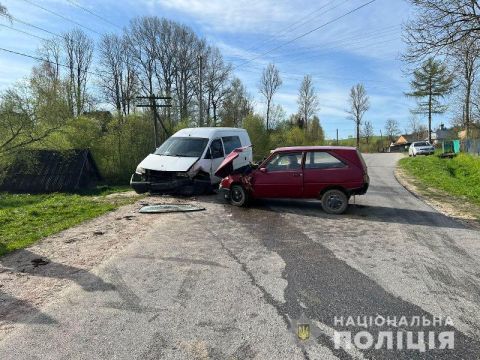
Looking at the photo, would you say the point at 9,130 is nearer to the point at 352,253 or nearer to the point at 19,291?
the point at 19,291

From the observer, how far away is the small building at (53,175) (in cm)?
1986

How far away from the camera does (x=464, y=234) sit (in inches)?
305

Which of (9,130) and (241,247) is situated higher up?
(9,130)

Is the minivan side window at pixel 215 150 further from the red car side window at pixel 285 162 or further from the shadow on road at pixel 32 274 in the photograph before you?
the shadow on road at pixel 32 274

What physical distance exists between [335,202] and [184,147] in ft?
20.5

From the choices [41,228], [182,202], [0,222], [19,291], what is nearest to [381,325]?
[19,291]

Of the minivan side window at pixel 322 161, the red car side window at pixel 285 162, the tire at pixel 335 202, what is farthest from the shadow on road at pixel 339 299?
the red car side window at pixel 285 162

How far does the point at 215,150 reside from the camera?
14148mm

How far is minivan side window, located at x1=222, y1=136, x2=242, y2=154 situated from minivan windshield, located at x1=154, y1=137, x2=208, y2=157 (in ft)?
3.47

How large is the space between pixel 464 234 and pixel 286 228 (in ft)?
11.2

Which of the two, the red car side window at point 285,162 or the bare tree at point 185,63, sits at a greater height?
the bare tree at point 185,63

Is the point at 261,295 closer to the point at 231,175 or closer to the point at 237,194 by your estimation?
the point at 237,194

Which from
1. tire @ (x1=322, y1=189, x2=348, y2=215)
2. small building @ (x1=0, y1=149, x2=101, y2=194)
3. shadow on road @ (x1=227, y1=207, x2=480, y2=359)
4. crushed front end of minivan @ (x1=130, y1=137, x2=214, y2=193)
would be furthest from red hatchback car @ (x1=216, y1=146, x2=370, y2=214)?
small building @ (x1=0, y1=149, x2=101, y2=194)

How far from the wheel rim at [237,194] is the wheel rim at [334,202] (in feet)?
8.01
